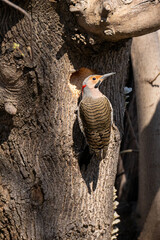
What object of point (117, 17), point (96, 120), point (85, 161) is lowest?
point (85, 161)

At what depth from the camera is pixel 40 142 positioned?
8.55 feet

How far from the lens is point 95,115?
9.07ft

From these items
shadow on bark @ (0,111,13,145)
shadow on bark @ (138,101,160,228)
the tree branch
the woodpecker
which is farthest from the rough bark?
shadow on bark @ (0,111,13,145)

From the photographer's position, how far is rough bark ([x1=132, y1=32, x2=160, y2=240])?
3865mm

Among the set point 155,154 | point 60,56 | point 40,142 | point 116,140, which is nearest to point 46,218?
point 40,142

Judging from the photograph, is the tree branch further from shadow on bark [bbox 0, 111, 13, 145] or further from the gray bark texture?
shadow on bark [bbox 0, 111, 13, 145]

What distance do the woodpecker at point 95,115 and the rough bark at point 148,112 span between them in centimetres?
129

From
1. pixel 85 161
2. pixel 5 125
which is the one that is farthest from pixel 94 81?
pixel 5 125

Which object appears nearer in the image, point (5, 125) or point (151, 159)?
point (5, 125)

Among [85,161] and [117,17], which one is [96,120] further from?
[117,17]

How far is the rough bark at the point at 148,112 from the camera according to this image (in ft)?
12.7

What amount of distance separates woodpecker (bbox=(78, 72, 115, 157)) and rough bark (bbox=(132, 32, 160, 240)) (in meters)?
1.29

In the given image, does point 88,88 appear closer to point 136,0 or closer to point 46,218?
point 136,0

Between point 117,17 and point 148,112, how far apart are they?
73.2 inches
